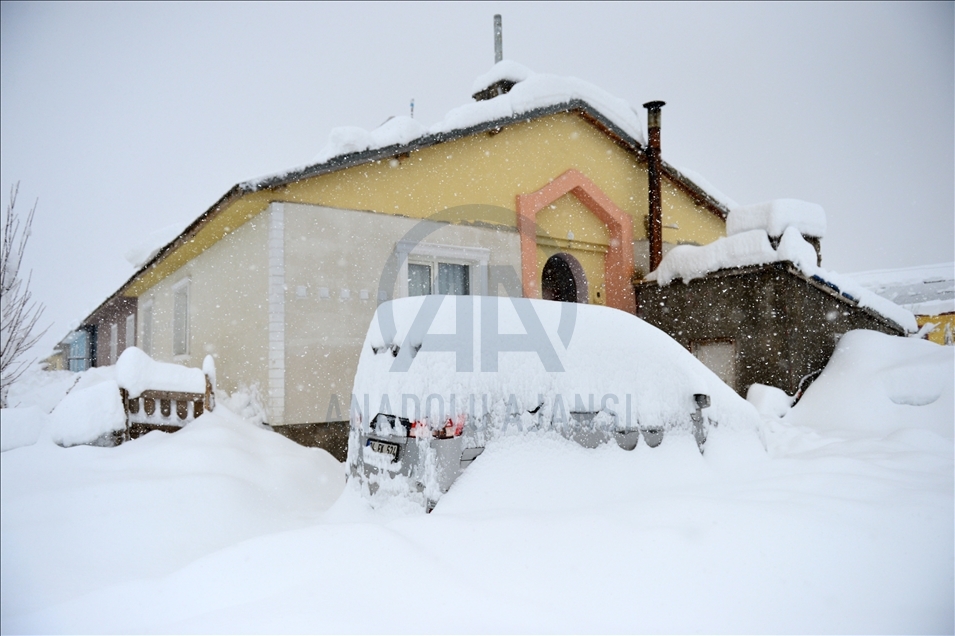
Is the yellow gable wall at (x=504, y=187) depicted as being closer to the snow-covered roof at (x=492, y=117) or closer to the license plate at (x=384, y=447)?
the snow-covered roof at (x=492, y=117)

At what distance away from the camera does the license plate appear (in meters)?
3.16

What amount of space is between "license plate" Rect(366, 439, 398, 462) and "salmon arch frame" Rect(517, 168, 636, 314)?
5538 mm

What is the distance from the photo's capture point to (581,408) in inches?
133

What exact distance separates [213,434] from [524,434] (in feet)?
10.7

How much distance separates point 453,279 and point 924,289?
14.5m

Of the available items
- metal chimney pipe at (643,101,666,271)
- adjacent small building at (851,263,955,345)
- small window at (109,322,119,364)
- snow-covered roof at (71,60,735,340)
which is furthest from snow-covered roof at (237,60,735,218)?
small window at (109,322,119,364)

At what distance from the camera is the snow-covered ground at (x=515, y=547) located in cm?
209

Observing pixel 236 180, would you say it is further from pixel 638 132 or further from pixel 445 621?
pixel 638 132

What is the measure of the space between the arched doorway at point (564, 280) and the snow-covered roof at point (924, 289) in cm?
944

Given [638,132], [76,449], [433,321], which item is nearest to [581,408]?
[433,321]

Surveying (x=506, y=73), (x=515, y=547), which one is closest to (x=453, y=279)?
(x=506, y=73)

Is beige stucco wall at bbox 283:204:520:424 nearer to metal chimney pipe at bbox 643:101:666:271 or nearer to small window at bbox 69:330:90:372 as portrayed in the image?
small window at bbox 69:330:90:372

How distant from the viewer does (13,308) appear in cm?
252

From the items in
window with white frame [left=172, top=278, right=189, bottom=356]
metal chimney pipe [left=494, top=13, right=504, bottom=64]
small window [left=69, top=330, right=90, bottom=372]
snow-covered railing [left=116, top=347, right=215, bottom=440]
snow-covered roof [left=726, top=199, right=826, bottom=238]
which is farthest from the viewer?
metal chimney pipe [left=494, top=13, right=504, bottom=64]
